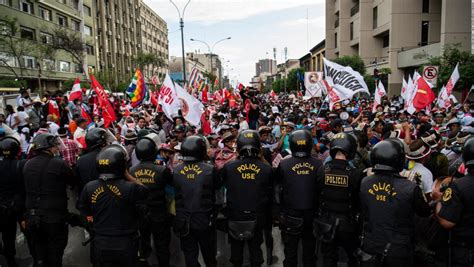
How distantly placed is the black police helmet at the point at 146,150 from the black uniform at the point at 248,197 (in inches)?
36.5

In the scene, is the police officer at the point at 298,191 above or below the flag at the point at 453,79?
below

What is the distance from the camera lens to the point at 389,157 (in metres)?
3.67

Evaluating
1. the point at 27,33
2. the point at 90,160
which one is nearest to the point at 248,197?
the point at 90,160

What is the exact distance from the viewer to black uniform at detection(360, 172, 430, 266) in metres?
3.53

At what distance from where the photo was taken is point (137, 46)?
78.1 m

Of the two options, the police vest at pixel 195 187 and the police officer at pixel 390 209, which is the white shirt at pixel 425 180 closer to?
the police officer at pixel 390 209

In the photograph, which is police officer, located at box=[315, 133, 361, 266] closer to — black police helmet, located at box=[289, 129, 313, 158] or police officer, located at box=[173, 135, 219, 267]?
black police helmet, located at box=[289, 129, 313, 158]

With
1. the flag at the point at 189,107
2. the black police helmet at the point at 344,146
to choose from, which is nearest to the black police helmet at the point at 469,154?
the black police helmet at the point at 344,146

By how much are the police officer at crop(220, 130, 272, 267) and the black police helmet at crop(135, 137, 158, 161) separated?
3.04 feet

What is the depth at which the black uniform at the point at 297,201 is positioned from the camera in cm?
462

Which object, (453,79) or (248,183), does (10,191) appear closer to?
(248,183)

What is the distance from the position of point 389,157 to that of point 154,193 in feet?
9.17

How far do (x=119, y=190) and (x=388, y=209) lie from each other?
2.67 meters

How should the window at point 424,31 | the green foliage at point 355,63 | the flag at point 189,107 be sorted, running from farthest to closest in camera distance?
1. the green foliage at point 355,63
2. the window at point 424,31
3. the flag at point 189,107
